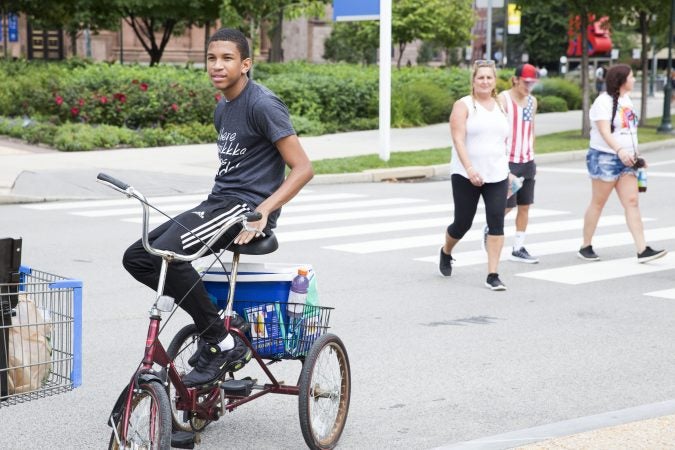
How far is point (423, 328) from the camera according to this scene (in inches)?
315

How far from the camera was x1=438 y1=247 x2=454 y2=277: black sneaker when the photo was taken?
998cm

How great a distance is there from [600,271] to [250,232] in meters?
6.31

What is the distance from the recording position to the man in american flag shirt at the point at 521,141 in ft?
34.4

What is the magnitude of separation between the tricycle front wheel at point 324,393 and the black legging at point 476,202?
166 inches

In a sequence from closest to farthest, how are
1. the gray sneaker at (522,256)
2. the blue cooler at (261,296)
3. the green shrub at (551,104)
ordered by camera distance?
the blue cooler at (261,296), the gray sneaker at (522,256), the green shrub at (551,104)

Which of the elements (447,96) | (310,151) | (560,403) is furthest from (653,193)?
(447,96)

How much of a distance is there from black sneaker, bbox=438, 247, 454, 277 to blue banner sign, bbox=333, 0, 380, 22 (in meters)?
11.3

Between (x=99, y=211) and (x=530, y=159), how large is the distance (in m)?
6.09

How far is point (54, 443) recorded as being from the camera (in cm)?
535

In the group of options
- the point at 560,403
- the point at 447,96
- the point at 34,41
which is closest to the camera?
the point at 560,403

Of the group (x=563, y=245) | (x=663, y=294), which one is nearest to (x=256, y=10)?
(x=563, y=245)

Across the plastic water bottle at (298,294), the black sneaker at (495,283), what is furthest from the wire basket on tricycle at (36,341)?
the black sneaker at (495,283)

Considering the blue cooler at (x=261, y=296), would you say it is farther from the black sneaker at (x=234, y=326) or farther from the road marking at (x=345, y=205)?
the road marking at (x=345, y=205)

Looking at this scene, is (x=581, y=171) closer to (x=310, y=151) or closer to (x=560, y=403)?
(x=310, y=151)
